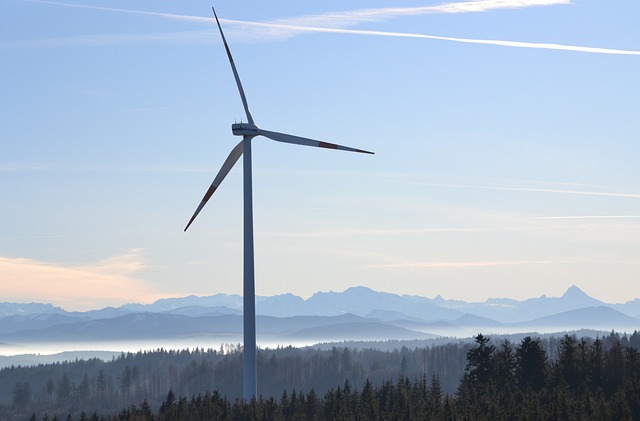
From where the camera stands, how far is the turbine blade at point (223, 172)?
11912cm

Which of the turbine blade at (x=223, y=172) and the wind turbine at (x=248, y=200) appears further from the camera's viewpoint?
the turbine blade at (x=223, y=172)

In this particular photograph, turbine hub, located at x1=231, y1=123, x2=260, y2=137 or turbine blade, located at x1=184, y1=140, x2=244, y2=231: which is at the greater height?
turbine hub, located at x1=231, y1=123, x2=260, y2=137

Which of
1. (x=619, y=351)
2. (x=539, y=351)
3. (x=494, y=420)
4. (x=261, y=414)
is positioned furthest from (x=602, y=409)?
(x=261, y=414)

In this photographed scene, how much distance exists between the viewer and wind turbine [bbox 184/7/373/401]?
365 feet

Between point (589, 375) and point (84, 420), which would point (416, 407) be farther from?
point (84, 420)

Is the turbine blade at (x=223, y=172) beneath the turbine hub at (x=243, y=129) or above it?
beneath

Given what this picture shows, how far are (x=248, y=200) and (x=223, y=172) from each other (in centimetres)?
843

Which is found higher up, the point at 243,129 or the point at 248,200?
the point at 243,129

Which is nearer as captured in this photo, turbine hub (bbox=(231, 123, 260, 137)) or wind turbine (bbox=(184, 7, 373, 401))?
wind turbine (bbox=(184, 7, 373, 401))

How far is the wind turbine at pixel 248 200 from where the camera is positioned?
11119 centimetres

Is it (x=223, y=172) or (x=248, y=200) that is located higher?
(x=223, y=172)

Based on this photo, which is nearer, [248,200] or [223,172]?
[248,200]

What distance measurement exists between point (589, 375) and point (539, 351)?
1099 cm

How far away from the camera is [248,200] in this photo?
115 metres
